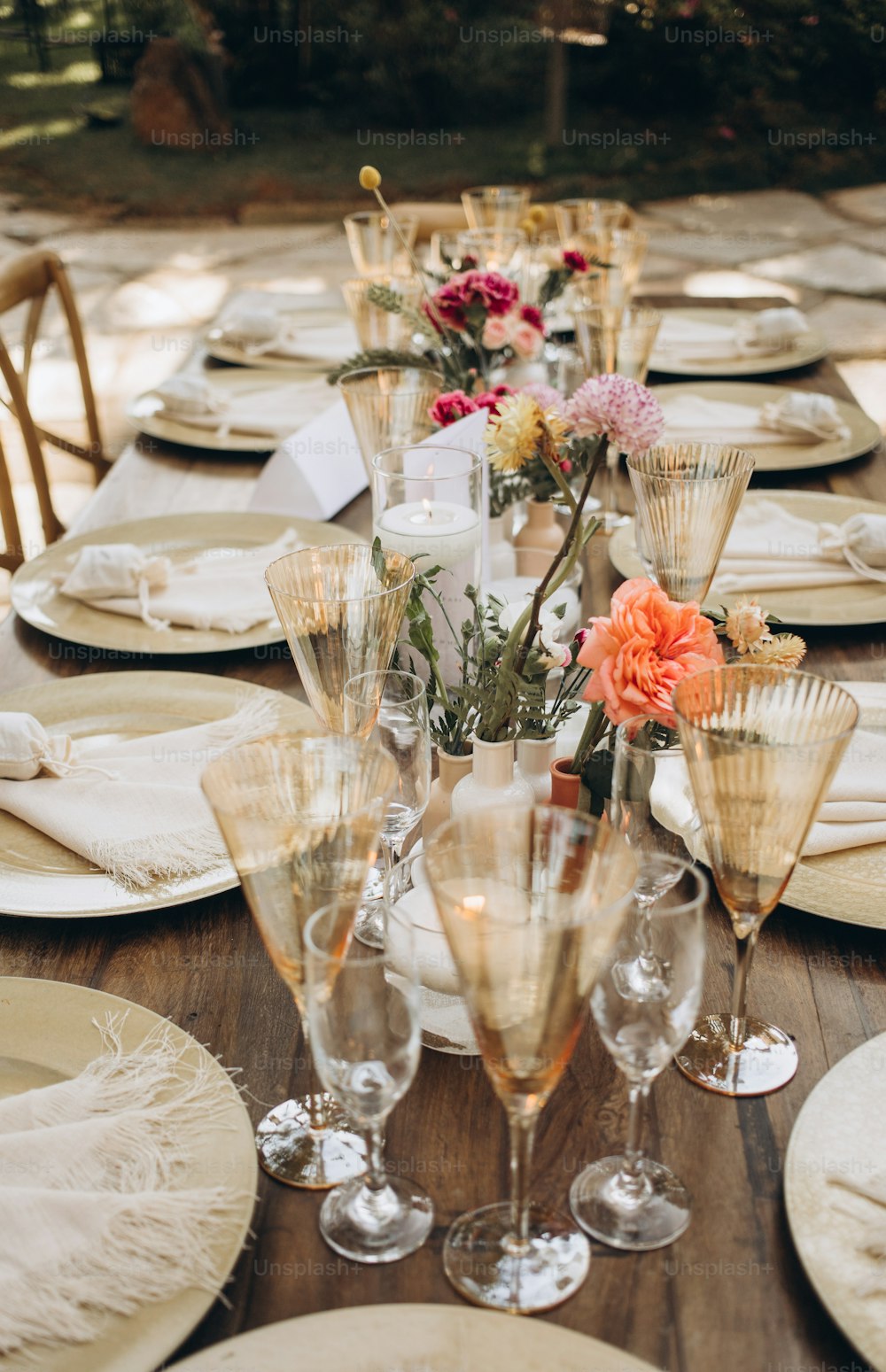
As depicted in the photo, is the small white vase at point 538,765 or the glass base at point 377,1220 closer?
the glass base at point 377,1220

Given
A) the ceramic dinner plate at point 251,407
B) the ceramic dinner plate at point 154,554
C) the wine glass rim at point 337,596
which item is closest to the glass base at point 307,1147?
the wine glass rim at point 337,596

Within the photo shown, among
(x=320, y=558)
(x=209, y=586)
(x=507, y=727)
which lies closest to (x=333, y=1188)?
(x=507, y=727)

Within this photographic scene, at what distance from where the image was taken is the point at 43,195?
21.7 ft

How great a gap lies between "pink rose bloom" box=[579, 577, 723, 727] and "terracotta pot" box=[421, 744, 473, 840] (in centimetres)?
13

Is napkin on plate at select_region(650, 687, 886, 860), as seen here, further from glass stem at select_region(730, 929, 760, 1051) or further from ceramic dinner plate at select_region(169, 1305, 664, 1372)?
ceramic dinner plate at select_region(169, 1305, 664, 1372)

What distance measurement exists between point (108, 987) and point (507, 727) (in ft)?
1.05

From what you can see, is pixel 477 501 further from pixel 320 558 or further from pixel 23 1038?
pixel 23 1038

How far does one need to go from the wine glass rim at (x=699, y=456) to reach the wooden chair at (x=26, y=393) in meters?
1.15

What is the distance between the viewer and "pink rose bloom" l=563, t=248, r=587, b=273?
170 cm

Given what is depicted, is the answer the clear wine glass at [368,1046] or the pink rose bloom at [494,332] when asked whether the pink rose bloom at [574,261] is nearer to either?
the pink rose bloom at [494,332]

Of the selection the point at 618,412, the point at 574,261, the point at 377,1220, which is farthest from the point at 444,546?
the point at 574,261

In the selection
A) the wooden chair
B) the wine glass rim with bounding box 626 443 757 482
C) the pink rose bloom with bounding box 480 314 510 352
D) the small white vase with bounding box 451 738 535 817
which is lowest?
the wooden chair

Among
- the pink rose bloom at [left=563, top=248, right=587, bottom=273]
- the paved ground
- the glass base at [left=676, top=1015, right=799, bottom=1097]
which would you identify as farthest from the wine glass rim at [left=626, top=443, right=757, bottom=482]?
the paved ground

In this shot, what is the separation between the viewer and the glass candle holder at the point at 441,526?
1.01 m
